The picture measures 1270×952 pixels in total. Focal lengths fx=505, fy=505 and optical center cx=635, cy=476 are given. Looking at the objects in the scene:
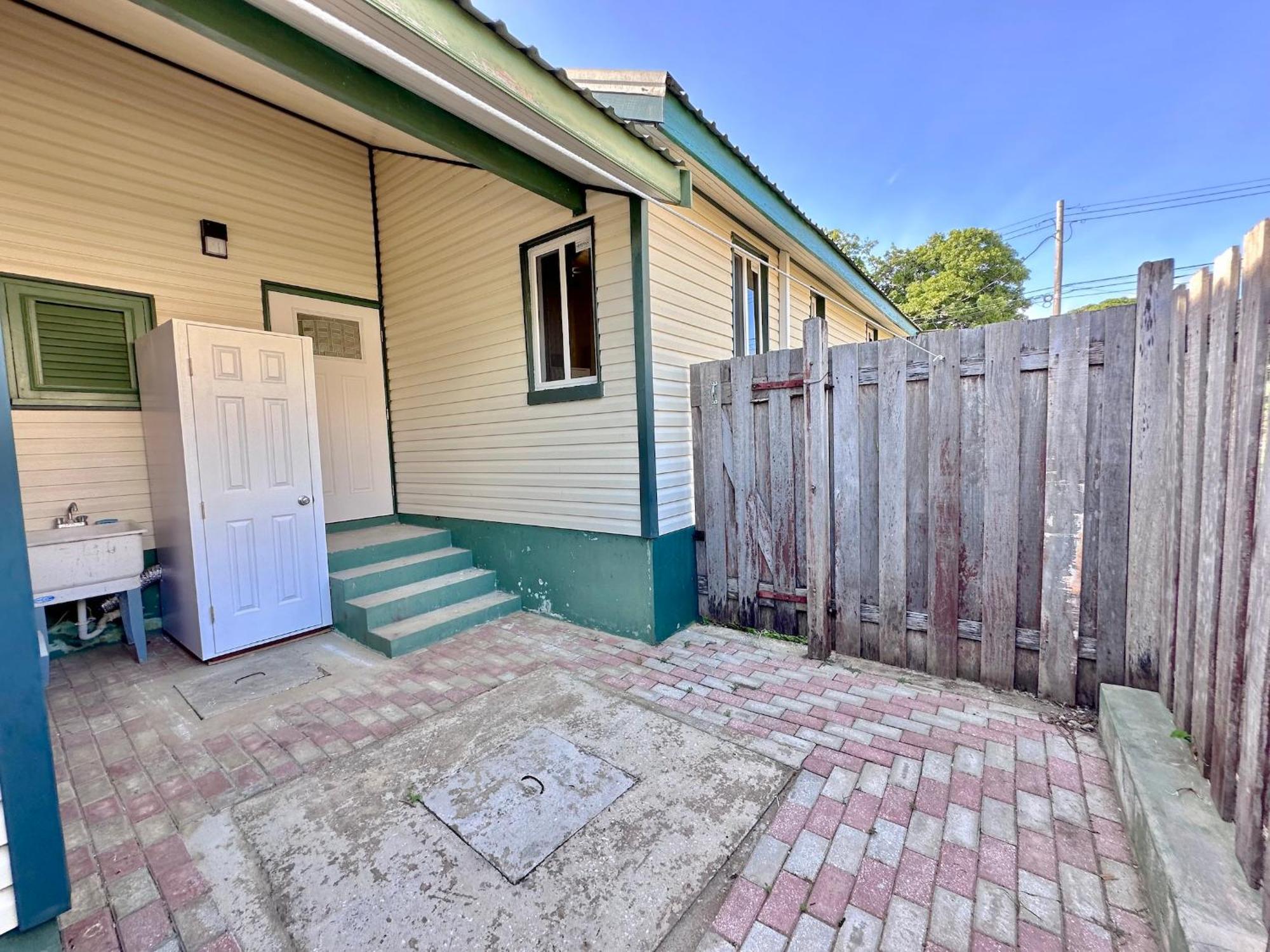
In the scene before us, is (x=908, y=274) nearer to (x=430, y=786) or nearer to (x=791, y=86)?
(x=791, y=86)

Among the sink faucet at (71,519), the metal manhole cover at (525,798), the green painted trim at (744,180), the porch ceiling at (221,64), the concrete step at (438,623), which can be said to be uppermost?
the porch ceiling at (221,64)

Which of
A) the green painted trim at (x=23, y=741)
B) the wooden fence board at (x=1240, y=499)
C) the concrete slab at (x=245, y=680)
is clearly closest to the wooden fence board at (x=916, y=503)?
the wooden fence board at (x=1240, y=499)

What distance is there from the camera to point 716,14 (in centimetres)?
764

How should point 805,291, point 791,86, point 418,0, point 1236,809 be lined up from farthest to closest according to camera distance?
point 791,86, point 805,291, point 418,0, point 1236,809

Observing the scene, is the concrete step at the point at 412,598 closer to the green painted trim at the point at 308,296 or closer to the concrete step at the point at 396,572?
the concrete step at the point at 396,572

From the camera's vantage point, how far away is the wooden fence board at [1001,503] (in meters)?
2.69

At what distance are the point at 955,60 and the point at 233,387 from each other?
17.4m

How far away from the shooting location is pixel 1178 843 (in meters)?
1.45

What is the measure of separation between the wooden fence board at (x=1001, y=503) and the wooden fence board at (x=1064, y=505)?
13 centimetres

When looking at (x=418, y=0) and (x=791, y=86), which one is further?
(x=791, y=86)

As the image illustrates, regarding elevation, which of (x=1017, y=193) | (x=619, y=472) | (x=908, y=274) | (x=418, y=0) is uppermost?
(x=1017, y=193)

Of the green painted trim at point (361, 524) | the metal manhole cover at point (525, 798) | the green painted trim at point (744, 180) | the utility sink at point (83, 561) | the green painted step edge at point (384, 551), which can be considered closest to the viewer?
the metal manhole cover at point (525, 798)

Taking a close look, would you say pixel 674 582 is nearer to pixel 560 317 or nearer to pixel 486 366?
pixel 560 317

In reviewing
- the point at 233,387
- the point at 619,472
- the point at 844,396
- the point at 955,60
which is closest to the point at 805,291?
the point at 844,396
